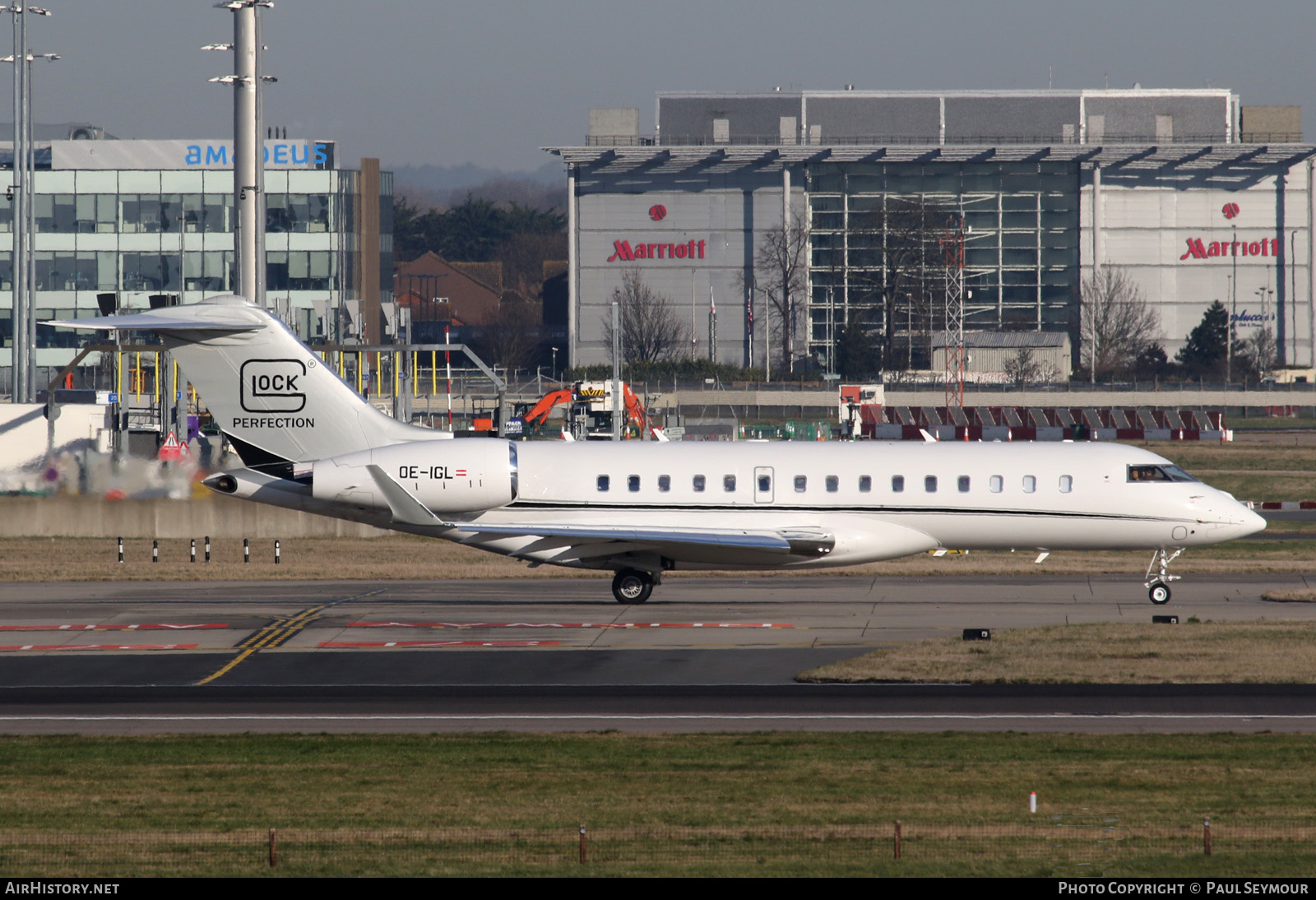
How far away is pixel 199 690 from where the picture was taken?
2159 cm

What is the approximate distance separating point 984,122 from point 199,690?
424ft

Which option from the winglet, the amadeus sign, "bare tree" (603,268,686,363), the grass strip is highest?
the amadeus sign

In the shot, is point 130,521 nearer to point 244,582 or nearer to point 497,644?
point 244,582

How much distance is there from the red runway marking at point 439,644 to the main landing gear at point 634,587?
178 inches

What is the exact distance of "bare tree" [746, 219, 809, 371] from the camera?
136 meters

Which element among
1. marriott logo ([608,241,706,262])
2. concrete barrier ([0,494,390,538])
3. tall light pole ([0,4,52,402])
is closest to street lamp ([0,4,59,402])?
tall light pole ([0,4,52,402])

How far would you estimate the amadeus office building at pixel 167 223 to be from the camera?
9875 cm

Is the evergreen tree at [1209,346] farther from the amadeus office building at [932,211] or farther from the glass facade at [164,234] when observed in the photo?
the glass facade at [164,234]

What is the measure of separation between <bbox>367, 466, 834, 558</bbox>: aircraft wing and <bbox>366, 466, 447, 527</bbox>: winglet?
0.02 m

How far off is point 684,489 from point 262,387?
874cm

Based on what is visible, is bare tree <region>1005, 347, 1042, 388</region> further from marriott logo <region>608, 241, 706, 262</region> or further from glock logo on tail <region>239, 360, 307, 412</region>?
glock logo on tail <region>239, 360, 307, 412</region>

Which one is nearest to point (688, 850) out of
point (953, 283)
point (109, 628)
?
point (109, 628)

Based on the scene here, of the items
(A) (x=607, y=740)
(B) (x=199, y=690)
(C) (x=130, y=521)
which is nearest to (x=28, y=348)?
(C) (x=130, y=521)

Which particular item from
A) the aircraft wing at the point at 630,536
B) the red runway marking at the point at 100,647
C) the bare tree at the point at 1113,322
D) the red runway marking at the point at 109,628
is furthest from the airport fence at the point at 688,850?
the bare tree at the point at 1113,322
